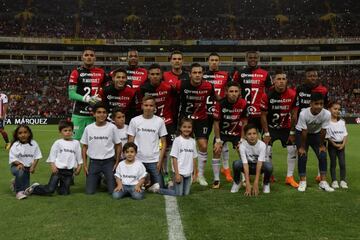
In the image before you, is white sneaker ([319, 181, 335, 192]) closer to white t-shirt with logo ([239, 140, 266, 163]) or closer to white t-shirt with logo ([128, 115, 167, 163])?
white t-shirt with logo ([239, 140, 266, 163])

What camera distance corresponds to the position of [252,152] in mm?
7035

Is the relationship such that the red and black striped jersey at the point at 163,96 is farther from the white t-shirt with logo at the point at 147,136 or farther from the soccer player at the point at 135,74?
the soccer player at the point at 135,74

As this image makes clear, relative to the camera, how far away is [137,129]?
7.14 metres

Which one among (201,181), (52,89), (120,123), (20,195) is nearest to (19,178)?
(20,195)

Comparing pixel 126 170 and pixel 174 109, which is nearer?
pixel 126 170

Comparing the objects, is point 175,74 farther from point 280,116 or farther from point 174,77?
point 280,116

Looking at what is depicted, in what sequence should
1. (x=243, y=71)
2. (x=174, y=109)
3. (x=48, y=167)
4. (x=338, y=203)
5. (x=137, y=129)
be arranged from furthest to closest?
(x=48, y=167)
(x=243, y=71)
(x=174, y=109)
(x=137, y=129)
(x=338, y=203)

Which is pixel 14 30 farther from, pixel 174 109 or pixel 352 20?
pixel 174 109

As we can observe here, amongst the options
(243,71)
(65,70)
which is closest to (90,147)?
(243,71)

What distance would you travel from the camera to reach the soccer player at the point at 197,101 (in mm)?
7577

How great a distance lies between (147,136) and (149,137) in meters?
0.04

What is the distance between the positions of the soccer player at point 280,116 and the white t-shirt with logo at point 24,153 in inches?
159

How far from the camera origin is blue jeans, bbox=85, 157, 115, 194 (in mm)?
6863

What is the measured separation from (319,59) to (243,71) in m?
47.7
